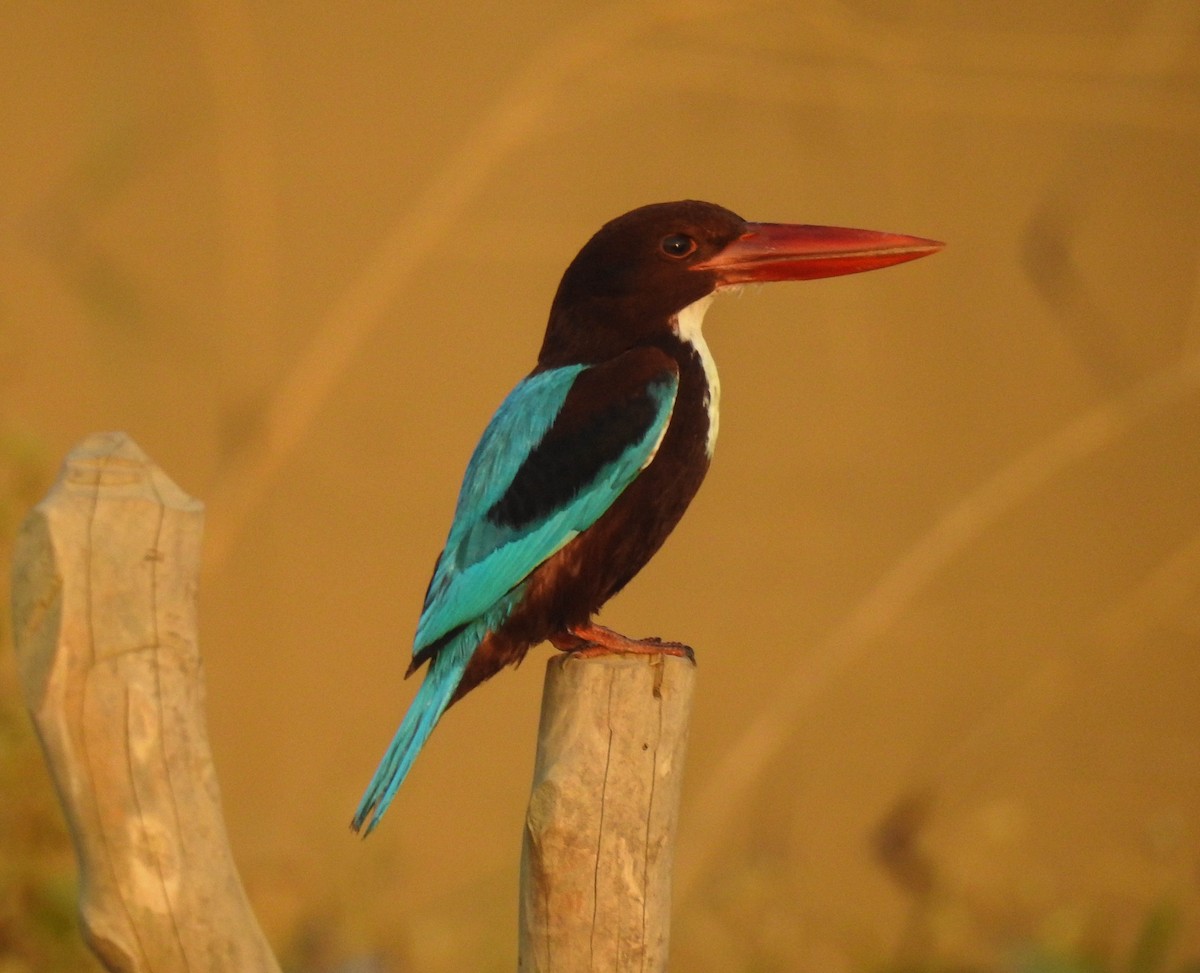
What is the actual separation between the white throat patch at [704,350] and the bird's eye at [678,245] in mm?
78

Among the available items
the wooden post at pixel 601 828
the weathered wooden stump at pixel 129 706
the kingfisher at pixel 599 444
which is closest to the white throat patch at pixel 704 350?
the kingfisher at pixel 599 444

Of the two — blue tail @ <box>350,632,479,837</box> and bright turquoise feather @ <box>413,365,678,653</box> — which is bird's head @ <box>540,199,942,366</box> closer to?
bright turquoise feather @ <box>413,365,678,653</box>

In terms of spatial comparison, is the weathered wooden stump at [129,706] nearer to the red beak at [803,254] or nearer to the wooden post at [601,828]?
the wooden post at [601,828]

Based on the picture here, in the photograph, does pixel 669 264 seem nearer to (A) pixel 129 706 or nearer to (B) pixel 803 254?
(B) pixel 803 254

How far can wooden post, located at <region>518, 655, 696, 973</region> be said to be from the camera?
1867mm

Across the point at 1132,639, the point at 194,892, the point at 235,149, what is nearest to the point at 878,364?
the point at 1132,639

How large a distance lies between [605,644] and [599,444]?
12.0 inches

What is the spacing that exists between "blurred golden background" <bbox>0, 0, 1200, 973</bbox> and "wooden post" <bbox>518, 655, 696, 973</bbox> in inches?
85.9

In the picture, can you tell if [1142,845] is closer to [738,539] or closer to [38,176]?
[738,539]

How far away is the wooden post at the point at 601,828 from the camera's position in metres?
1.87

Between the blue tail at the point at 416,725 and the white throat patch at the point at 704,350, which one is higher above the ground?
the white throat patch at the point at 704,350

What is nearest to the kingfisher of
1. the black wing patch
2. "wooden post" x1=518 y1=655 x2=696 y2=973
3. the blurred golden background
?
the black wing patch

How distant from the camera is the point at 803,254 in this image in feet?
8.46

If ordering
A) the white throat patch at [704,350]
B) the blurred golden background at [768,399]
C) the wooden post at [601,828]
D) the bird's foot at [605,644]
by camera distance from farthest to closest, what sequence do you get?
1. the blurred golden background at [768,399]
2. the white throat patch at [704,350]
3. the bird's foot at [605,644]
4. the wooden post at [601,828]
